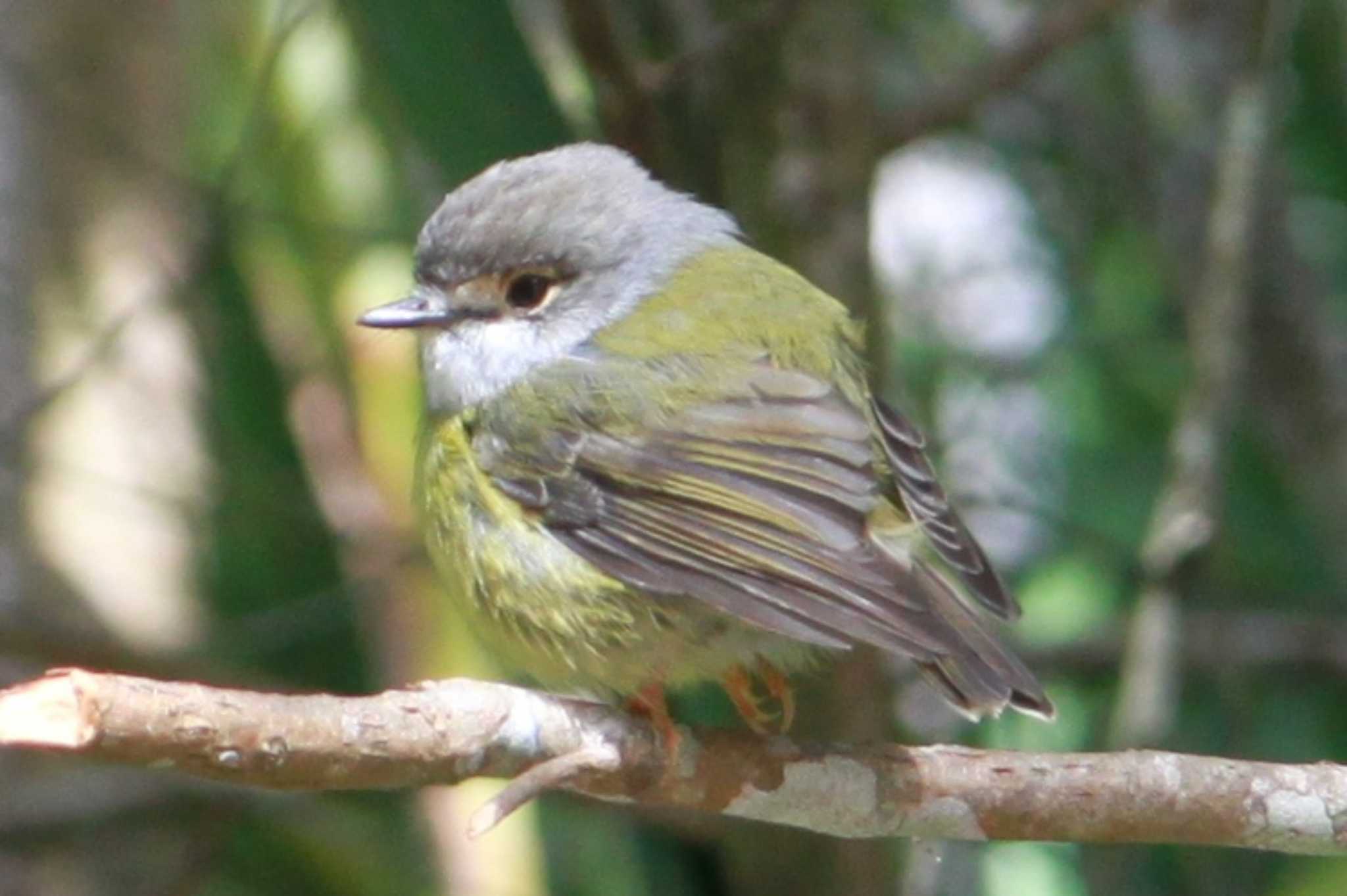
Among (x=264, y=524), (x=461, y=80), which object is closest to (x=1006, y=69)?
(x=461, y=80)

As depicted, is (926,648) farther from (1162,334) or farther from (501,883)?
(1162,334)

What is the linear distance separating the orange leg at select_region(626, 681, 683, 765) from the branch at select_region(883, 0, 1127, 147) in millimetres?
1670

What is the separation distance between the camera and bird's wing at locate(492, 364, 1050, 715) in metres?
2.96

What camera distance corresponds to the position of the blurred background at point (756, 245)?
14.7ft

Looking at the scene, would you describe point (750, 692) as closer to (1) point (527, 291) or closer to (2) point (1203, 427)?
(1) point (527, 291)

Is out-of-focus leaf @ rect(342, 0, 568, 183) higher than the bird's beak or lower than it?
higher

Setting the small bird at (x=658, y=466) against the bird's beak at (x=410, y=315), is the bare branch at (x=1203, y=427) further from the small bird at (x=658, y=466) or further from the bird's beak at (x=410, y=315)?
the bird's beak at (x=410, y=315)

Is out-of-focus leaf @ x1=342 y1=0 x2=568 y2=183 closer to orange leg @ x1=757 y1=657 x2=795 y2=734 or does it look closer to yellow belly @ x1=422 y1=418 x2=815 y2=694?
yellow belly @ x1=422 y1=418 x2=815 y2=694

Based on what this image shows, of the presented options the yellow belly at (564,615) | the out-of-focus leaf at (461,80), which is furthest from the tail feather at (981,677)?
the out-of-focus leaf at (461,80)

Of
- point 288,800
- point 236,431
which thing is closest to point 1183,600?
point 288,800

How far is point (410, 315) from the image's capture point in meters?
3.72

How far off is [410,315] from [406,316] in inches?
0.4

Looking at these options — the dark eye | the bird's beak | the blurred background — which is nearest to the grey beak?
the bird's beak

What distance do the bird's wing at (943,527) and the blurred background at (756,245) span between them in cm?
72
